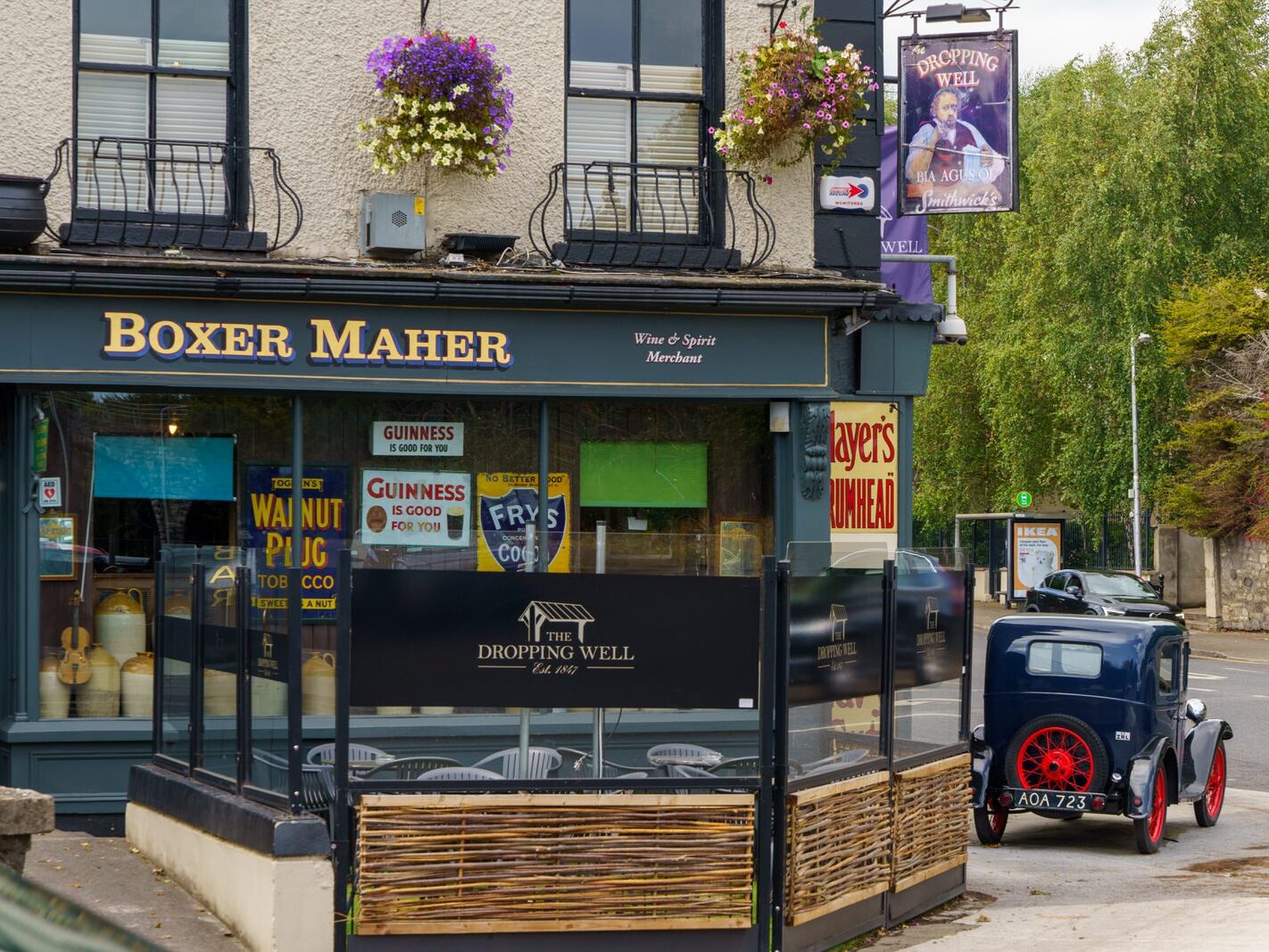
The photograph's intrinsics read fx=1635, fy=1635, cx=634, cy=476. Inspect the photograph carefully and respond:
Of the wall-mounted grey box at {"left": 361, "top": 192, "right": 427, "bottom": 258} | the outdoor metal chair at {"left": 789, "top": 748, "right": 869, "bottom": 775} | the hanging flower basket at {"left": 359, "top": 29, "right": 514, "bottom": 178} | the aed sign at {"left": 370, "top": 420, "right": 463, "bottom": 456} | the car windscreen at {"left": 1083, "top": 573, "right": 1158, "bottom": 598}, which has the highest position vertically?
the hanging flower basket at {"left": 359, "top": 29, "right": 514, "bottom": 178}

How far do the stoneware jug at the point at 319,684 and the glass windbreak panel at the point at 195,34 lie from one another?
19.3 ft

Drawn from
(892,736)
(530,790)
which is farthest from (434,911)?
(892,736)

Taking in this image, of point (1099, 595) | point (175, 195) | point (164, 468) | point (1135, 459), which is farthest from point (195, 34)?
point (1135, 459)

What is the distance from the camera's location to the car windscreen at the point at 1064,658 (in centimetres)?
1221

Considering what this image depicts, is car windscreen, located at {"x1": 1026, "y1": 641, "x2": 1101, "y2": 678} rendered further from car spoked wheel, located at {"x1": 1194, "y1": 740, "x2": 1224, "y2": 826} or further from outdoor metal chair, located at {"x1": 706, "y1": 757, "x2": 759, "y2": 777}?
outdoor metal chair, located at {"x1": 706, "y1": 757, "x2": 759, "y2": 777}

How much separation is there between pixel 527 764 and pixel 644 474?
5022 mm

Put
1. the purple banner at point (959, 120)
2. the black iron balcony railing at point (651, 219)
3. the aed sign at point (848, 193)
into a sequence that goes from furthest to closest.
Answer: the purple banner at point (959, 120)
the aed sign at point (848, 193)
the black iron balcony railing at point (651, 219)

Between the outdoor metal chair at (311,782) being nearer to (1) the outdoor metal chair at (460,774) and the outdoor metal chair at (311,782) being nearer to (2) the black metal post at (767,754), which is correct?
(1) the outdoor metal chair at (460,774)

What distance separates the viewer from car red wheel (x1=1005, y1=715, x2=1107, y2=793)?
11.8 m

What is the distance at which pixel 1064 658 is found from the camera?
1234 cm

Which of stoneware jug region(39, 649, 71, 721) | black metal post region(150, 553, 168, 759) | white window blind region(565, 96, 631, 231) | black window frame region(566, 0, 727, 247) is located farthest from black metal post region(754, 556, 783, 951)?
stoneware jug region(39, 649, 71, 721)

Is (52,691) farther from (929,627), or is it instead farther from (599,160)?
(929,627)

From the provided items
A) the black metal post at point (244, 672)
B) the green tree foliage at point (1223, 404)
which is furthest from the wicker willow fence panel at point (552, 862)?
the green tree foliage at point (1223, 404)

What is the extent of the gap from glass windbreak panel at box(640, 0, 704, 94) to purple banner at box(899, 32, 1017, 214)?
6.60 feet
